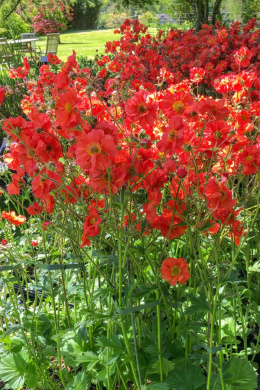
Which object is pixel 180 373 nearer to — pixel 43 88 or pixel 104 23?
pixel 43 88

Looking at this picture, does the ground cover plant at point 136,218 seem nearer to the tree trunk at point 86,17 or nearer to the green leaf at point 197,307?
the green leaf at point 197,307

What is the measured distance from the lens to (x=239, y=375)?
1333 millimetres

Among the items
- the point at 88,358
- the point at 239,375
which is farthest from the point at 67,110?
the point at 239,375

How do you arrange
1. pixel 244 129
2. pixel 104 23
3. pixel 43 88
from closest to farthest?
1. pixel 244 129
2. pixel 43 88
3. pixel 104 23

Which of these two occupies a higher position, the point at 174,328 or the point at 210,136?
the point at 210,136

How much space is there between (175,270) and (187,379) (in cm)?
40

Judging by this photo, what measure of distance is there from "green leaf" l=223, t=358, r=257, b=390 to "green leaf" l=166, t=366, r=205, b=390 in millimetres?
79

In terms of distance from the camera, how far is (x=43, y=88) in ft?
8.17

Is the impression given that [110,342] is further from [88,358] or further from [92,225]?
[92,225]

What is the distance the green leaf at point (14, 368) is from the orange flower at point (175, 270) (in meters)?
0.71

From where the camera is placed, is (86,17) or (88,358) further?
(86,17)

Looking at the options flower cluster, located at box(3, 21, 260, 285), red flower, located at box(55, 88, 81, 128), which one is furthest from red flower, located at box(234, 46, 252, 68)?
red flower, located at box(55, 88, 81, 128)

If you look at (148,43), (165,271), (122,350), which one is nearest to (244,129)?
(165,271)

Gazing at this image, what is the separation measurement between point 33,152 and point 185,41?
384 centimetres
